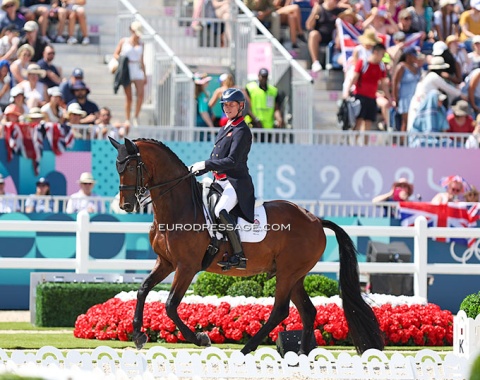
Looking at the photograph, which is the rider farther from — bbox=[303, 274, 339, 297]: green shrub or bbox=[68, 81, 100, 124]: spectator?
bbox=[68, 81, 100, 124]: spectator

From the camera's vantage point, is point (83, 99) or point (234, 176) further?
point (83, 99)

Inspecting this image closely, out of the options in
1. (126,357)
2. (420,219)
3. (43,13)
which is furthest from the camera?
(43,13)

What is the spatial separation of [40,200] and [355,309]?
7.74m

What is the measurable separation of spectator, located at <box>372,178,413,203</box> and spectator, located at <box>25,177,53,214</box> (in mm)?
5037

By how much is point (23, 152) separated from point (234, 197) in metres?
7.95

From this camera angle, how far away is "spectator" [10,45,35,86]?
2197cm

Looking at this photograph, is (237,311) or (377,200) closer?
(237,311)

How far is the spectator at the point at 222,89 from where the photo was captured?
21.3m

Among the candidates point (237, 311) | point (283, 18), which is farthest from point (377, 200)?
point (237, 311)

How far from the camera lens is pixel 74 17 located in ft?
77.0

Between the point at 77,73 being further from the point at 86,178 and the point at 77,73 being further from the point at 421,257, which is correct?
the point at 421,257

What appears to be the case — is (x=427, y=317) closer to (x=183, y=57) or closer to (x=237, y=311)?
(x=237, y=311)

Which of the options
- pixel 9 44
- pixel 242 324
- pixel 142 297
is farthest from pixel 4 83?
pixel 142 297

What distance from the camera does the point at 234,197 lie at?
13.3 metres
